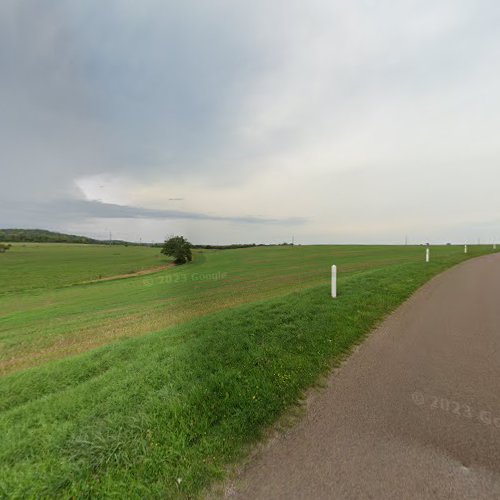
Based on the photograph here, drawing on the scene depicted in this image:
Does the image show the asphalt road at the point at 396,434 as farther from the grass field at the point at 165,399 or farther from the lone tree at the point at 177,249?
the lone tree at the point at 177,249

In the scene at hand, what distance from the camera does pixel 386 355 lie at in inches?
178

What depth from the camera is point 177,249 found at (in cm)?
5819

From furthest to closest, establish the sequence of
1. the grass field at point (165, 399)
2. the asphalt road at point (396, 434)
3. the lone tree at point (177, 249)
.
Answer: the lone tree at point (177, 249) → the grass field at point (165, 399) → the asphalt road at point (396, 434)

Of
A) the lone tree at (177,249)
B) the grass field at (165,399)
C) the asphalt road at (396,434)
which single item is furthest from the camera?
the lone tree at (177,249)

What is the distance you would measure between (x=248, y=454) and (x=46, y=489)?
173cm

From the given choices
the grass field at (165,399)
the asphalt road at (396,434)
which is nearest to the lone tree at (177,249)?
the grass field at (165,399)

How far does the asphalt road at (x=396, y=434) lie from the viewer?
84.1 inches

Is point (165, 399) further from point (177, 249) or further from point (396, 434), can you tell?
point (177, 249)

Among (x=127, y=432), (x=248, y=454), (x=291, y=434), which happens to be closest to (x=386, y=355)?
(x=291, y=434)

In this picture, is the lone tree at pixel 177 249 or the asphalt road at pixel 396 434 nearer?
the asphalt road at pixel 396 434

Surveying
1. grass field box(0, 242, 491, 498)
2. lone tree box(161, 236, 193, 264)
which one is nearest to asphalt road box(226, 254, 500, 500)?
grass field box(0, 242, 491, 498)

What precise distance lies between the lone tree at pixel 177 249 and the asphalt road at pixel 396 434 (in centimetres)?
5596

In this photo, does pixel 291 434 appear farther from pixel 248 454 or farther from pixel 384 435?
pixel 384 435

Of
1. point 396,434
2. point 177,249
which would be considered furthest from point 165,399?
point 177,249
